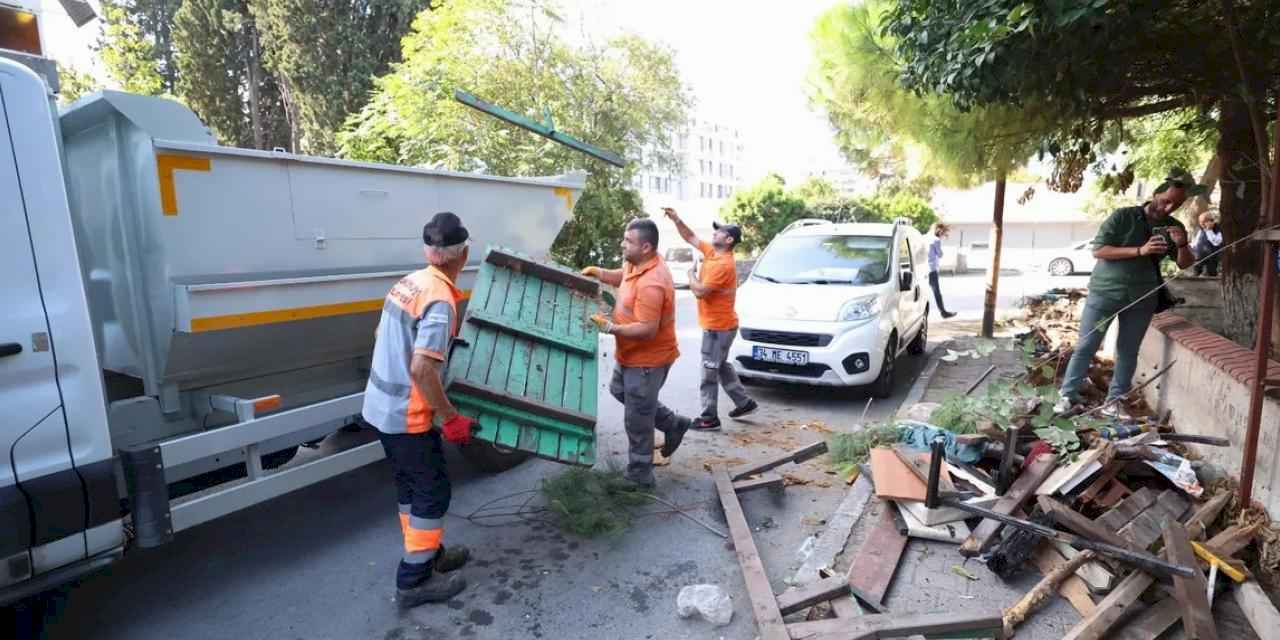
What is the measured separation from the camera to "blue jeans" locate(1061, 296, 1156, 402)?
4.60 m

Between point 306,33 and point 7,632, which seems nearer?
point 7,632

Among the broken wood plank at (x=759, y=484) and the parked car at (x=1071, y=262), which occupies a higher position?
the broken wood plank at (x=759, y=484)

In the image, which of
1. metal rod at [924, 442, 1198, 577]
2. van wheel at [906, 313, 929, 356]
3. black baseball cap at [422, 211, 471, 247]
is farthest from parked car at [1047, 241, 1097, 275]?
black baseball cap at [422, 211, 471, 247]

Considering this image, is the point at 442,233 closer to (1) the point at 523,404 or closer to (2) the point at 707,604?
(1) the point at 523,404

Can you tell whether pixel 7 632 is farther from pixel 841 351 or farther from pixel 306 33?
pixel 306 33

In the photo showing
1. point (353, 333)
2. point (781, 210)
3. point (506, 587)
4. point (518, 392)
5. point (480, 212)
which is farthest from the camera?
point (781, 210)

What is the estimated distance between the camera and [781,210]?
23719 millimetres

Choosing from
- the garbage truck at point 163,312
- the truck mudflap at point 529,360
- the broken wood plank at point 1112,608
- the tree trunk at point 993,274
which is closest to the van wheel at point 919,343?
the tree trunk at point 993,274

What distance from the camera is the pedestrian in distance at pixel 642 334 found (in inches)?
158

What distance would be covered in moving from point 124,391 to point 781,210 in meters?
22.1

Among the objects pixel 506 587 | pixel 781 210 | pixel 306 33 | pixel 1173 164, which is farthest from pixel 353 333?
pixel 781 210

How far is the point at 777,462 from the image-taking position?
455cm

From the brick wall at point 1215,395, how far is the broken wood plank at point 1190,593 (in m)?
0.59

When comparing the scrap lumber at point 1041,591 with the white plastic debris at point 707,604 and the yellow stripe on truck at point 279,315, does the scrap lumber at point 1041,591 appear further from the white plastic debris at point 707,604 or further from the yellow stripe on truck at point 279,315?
the yellow stripe on truck at point 279,315
